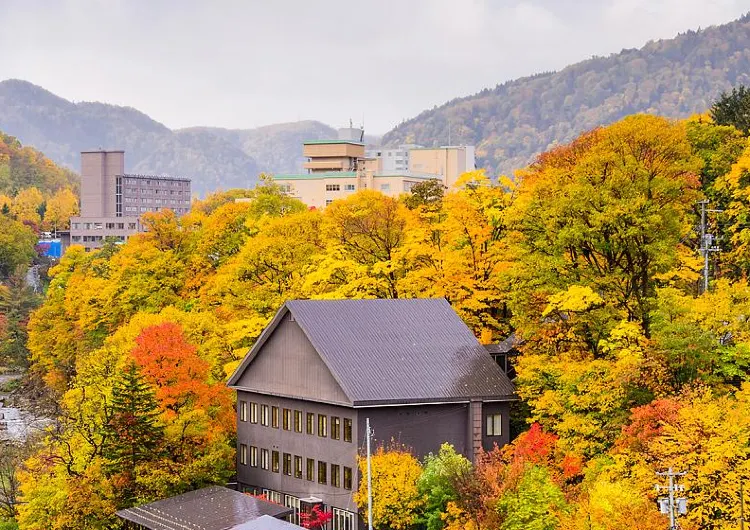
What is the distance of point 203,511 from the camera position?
56.4 m

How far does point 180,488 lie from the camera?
6228 centimetres

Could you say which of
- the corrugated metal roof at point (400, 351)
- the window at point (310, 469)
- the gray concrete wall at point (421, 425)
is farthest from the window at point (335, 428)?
the window at point (310, 469)

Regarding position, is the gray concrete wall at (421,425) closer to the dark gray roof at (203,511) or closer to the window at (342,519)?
the window at (342,519)

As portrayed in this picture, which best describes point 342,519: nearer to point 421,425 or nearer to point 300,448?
point 300,448


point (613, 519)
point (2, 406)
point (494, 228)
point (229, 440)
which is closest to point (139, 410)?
point (229, 440)

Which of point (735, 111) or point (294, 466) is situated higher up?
point (735, 111)

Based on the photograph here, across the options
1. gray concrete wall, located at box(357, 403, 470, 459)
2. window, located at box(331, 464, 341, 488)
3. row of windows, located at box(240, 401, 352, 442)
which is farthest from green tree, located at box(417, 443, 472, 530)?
window, located at box(331, 464, 341, 488)

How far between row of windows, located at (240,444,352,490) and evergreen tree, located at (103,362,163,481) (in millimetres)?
5058

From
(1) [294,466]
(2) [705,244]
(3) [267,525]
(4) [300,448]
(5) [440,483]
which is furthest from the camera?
(1) [294,466]

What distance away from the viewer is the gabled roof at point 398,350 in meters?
57.3

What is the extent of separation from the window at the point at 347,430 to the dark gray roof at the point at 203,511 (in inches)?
160

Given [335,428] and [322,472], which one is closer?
[335,428]

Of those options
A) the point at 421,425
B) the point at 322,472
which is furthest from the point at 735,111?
the point at 322,472

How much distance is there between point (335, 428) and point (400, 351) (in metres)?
4.77
